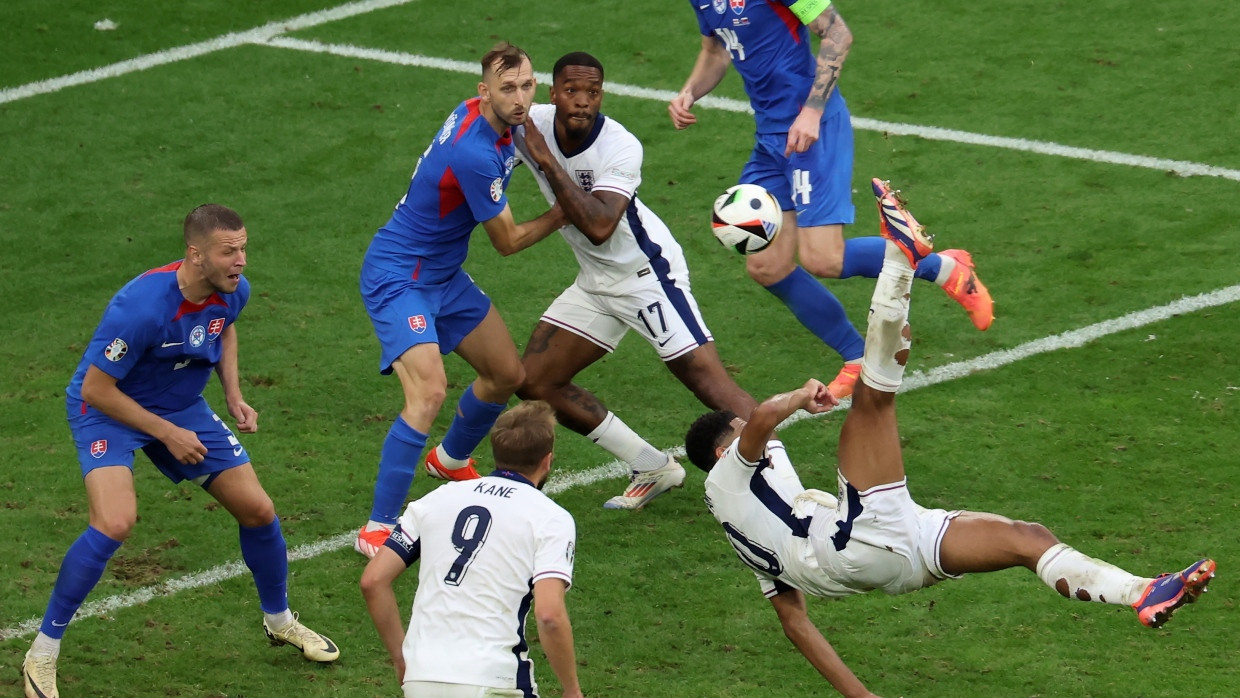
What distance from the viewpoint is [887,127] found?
39.1 ft

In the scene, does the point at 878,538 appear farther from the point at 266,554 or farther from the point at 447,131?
the point at 447,131

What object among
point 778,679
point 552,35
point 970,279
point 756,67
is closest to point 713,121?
point 552,35

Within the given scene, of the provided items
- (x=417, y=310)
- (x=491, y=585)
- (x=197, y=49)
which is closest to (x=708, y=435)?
(x=491, y=585)

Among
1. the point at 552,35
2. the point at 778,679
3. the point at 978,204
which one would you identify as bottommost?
the point at 778,679

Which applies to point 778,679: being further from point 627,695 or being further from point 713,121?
point 713,121

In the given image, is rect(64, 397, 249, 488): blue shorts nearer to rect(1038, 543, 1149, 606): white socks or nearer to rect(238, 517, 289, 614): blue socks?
rect(238, 517, 289, 614): blue socks

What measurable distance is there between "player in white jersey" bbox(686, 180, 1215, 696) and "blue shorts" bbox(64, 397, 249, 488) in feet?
6.80

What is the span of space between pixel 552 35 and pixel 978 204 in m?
4.56

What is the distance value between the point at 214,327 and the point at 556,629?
7.72 ft

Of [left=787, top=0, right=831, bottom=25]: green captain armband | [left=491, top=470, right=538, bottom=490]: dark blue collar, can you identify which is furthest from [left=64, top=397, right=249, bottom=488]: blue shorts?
Answer: [left=787, top=0, right=831, bottom=25]: green captain armband

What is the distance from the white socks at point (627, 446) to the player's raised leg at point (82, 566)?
255cm

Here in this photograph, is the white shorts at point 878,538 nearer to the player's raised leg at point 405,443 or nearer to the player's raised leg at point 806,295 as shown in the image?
the player's raised leg at point 405,443

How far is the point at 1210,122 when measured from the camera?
11594 mm

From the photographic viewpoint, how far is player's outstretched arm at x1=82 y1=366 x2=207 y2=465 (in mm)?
6164
